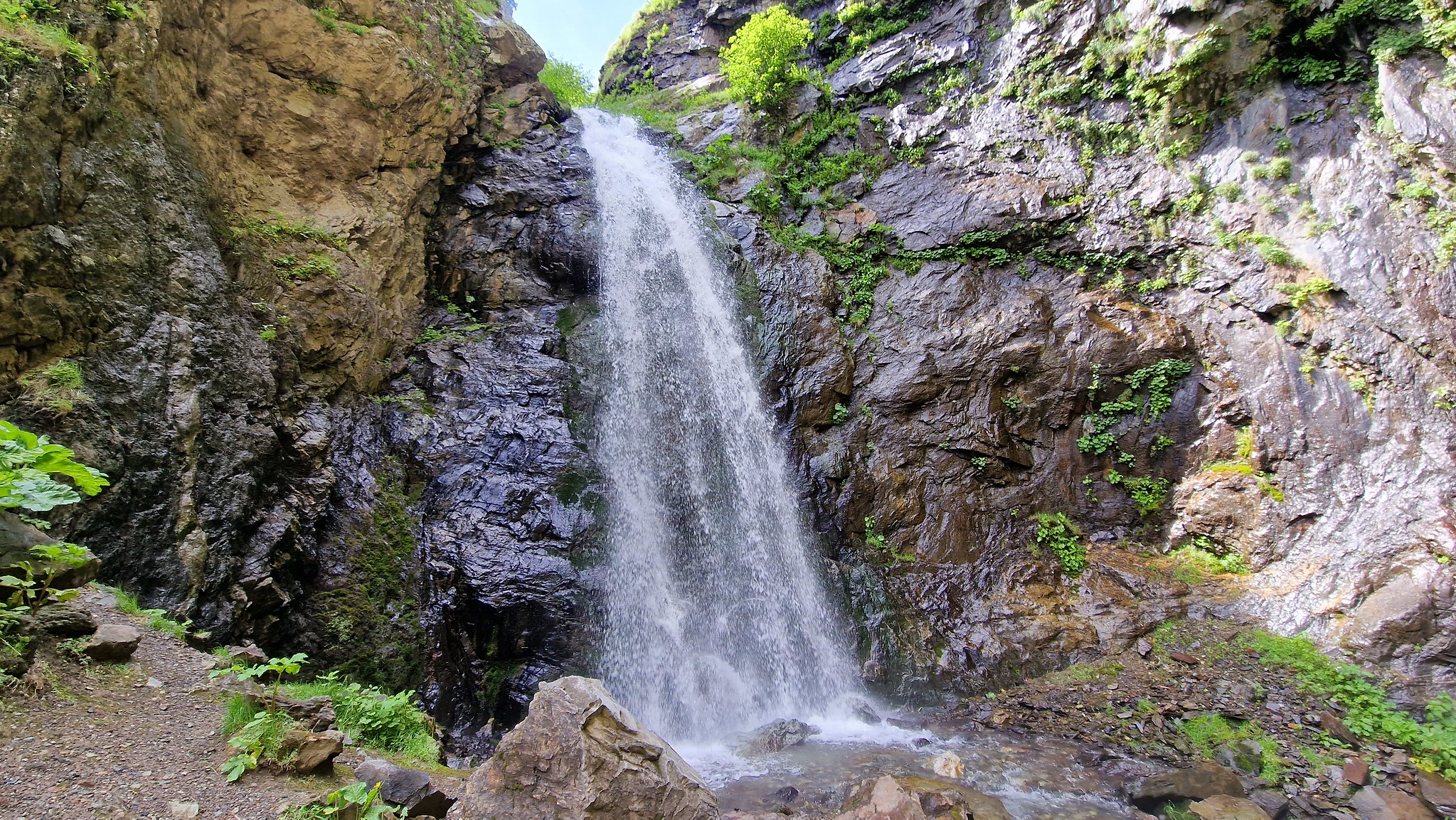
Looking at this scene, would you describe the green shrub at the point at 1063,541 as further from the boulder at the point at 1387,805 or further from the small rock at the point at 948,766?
the small rock at the point at 948,766

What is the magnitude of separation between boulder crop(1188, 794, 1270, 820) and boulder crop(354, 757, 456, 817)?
6.36 meters

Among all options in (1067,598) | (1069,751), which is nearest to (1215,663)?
(1067,598)

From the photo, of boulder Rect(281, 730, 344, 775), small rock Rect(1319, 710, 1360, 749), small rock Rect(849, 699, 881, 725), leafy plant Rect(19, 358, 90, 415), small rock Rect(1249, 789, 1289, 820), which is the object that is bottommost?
small rock Rect(1249, 789, 1289, 820)

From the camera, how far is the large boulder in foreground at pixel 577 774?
11.1 feet

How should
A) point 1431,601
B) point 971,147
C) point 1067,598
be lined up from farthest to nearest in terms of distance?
point 971,147 < point 1067,598 < point 1431,601

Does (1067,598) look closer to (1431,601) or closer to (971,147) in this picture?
(1431,601)

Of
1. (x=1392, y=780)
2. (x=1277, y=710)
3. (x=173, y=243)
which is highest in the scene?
(x=173, y=243)

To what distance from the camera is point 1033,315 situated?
10898mm

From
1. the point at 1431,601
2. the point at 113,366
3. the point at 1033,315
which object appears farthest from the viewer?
the point at 1033,315

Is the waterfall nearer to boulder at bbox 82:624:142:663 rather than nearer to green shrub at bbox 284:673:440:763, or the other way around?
green shrub at bbox 284:673:440:763

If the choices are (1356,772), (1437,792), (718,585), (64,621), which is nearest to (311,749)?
(64,621)

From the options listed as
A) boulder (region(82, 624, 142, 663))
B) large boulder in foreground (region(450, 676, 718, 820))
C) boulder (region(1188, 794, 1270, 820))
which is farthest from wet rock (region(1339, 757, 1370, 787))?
boulder (region(82, 624, 142, 663))

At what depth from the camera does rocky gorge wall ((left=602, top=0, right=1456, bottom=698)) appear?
7933mm

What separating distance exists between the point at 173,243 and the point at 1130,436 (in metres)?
12.7
